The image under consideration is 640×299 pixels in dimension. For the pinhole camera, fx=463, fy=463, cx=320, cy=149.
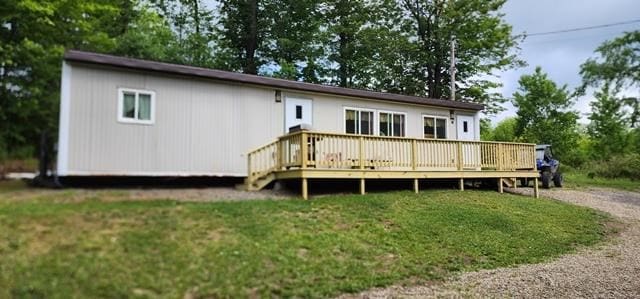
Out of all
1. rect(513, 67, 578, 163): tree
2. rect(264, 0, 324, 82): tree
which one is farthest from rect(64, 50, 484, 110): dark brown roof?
rect(513, 67, 578, 163): tree

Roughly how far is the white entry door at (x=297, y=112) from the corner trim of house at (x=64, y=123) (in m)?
5.40

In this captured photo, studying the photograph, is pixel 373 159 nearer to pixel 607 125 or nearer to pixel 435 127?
pixel 435 127

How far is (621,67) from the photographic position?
1085 inches

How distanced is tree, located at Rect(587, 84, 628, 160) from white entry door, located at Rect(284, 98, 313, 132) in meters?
23.6

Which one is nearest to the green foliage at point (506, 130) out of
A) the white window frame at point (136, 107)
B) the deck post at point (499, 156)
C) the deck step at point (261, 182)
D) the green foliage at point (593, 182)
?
the green foliage at point (593, 182)

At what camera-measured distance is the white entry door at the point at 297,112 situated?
42.4ft

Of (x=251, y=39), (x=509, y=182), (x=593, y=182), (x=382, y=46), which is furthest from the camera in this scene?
(x=382, y=46)

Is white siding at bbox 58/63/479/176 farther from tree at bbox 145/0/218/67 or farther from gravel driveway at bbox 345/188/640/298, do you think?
tree at bbox 145/0/218/67

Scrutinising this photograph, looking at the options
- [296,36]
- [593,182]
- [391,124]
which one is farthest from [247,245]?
[593,182]

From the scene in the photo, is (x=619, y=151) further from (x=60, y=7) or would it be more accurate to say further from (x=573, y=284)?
(x=60, y=7)

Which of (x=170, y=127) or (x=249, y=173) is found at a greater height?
(x=170, y=127)

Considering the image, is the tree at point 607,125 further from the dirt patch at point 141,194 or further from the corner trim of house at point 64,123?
the corner trim of house at point 64,123

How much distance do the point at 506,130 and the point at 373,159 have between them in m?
28.0

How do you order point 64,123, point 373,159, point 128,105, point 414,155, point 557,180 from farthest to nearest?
point 557,180, point 414,155, point 373,159, point 128,105, point 64,123
